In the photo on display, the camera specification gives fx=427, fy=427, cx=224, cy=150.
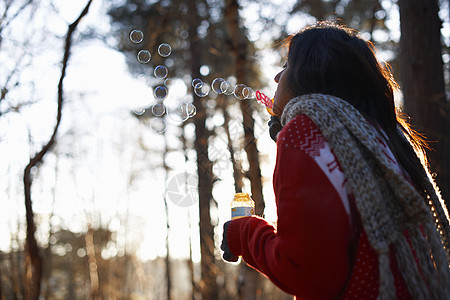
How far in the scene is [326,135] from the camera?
1.16 metres

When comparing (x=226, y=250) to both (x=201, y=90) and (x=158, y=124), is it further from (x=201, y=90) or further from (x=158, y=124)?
(x=158, y=124)

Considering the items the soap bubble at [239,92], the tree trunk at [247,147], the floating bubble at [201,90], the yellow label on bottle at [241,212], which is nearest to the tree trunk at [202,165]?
the tree trunk at [247,147]

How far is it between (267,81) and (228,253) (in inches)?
390

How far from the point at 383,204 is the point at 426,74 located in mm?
2935

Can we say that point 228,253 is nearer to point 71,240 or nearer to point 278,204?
point 278,204

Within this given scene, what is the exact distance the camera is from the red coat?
106cm

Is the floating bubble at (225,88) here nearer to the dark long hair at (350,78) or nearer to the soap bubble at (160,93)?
the soap bubble at (160,93)

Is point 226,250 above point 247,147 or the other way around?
the other way around

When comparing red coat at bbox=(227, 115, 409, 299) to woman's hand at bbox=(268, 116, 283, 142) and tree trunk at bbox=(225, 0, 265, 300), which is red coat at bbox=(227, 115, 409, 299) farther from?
tree trunk at bbox=(225, 0, 265, 300)

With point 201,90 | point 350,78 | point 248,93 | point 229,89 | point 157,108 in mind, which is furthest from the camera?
point 157,108

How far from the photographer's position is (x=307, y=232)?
105 centimetres

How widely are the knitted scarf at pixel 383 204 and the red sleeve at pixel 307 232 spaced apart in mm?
82

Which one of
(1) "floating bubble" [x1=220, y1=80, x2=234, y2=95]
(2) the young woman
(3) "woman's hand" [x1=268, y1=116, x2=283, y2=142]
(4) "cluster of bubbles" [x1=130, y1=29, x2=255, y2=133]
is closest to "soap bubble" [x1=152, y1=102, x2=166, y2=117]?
(4) "cluster of bubbles" [x1=130, y1=29, x2=255, y2=133]

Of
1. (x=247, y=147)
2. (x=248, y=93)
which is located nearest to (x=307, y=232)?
(x=248, y=93)
